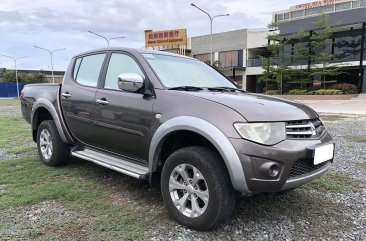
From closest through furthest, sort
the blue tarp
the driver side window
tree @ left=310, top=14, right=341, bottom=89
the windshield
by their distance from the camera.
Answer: the windshield < the driver side window < tree @ left=310, top=14, right=341, bottom=89 < the blue tarp

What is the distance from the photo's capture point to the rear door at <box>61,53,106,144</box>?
4.68m

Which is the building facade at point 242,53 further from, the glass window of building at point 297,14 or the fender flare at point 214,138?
the fender flare at point 214,138

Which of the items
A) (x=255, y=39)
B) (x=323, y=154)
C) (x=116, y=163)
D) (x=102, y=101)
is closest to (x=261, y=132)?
(x=323, y=154)

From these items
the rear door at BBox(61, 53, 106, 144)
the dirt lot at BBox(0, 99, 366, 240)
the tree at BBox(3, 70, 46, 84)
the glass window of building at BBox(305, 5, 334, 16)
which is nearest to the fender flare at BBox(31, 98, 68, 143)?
the rear door at BBox(61, 53, 106, 144)

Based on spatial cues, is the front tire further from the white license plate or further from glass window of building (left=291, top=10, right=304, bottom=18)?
glass window of building (left=291, top=10, right=304, bottom=18)

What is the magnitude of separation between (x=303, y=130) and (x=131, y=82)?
5.85 feet

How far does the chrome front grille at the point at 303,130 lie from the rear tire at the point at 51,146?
347 cm

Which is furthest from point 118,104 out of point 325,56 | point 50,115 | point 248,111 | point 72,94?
point 325,56

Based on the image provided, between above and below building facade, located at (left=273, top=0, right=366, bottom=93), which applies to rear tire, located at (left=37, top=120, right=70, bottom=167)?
below

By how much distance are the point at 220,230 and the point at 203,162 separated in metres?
0.69

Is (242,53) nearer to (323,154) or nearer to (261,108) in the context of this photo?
(323,154)

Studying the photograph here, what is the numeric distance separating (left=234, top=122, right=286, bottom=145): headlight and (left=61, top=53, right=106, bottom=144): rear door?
217 centimetres

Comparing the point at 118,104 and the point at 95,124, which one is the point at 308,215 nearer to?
the point at 118,104

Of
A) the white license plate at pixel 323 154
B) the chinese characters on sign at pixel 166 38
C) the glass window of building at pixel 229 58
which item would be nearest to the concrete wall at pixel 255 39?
the glass window of building at pixel 229 58
